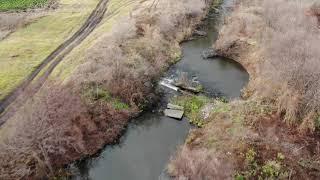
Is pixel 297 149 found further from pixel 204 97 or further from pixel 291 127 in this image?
pixel 204 97

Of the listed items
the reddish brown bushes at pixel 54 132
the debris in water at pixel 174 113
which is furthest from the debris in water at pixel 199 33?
the reddish brown bushes at pixel 54 132

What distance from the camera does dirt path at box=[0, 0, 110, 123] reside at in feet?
128

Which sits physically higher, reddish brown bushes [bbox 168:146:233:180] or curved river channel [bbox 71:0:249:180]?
reddish brown bushes [bbox 168:146:233:180]

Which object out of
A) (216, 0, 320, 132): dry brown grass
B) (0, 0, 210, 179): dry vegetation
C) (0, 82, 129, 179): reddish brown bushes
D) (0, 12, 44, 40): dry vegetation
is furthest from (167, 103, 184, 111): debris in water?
(0, 12, 44, 40): dry vegetation

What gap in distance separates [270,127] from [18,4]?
5165cm

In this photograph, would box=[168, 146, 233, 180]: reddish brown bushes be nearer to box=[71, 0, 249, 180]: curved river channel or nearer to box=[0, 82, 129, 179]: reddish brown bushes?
box=[71, 0, 249, 180]: curved river channel

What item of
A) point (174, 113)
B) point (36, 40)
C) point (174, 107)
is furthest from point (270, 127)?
point (36, 40)

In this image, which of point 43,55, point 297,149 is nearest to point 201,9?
point 43,55

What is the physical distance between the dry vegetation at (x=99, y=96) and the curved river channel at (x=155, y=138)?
153 cm

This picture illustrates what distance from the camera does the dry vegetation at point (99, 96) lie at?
104 ft

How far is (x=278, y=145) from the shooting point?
33.7 metres

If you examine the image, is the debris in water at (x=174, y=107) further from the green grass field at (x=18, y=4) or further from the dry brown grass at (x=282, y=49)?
the green grass field at (x=18, y=4)

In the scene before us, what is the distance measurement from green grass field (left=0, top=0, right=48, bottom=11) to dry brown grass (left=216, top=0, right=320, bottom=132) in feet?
115

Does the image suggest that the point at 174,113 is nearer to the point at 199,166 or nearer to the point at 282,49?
the point at 199,166
